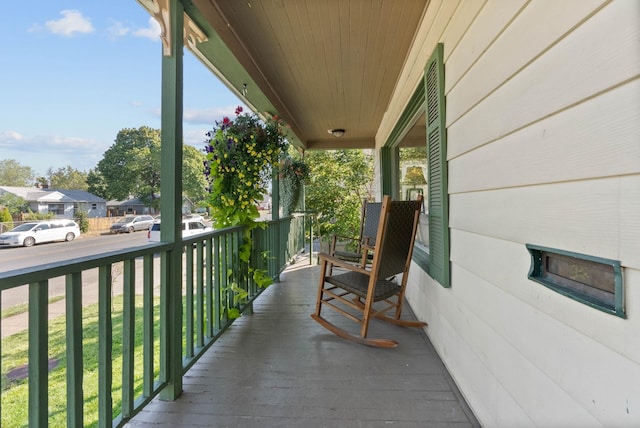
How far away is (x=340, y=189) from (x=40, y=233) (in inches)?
264

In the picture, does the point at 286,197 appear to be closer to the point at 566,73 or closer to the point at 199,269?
the point at 199,269

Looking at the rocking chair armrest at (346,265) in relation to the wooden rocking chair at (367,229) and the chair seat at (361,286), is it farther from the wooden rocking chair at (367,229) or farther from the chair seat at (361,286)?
the wooden rocking chair at (367,229)

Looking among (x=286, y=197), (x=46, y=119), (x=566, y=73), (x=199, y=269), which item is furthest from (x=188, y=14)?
(x=286, y=197)

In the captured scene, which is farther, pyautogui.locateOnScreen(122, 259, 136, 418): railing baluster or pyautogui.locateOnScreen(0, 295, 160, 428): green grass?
pyautogui.locateOnScreen(122, 259, 136, 418): railing baluster

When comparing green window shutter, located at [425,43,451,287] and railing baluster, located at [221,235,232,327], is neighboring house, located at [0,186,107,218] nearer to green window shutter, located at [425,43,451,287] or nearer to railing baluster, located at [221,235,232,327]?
railing baluster, located at [221,235,232,327]

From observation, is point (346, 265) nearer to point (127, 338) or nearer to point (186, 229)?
point (186, 229)

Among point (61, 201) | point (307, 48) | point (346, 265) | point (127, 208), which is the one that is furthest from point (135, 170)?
point (307, 48)

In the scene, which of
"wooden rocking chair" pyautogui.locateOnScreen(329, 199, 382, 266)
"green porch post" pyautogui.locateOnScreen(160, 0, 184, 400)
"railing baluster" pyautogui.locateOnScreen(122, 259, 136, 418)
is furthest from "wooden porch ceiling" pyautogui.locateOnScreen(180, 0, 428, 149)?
"railing baluster" pyautogui.locateOnScreen(122, 259, 136, 418)

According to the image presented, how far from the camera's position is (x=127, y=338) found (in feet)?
4.54

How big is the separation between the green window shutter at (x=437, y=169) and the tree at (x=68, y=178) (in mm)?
1728

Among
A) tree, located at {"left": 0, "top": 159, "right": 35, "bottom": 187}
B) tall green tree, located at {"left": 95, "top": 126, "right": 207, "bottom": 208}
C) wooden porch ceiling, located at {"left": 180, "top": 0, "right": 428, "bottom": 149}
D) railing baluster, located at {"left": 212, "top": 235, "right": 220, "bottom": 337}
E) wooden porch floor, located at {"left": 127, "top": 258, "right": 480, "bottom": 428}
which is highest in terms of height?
wooden porch ceiling, located at {"left": 180, "top": 0, "right": 428, "bottom": 149}

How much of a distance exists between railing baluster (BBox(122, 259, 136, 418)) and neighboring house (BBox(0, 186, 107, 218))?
496 millimetres

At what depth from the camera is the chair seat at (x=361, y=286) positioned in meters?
2.30

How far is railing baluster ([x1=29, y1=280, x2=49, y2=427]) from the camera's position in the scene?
940 mm
